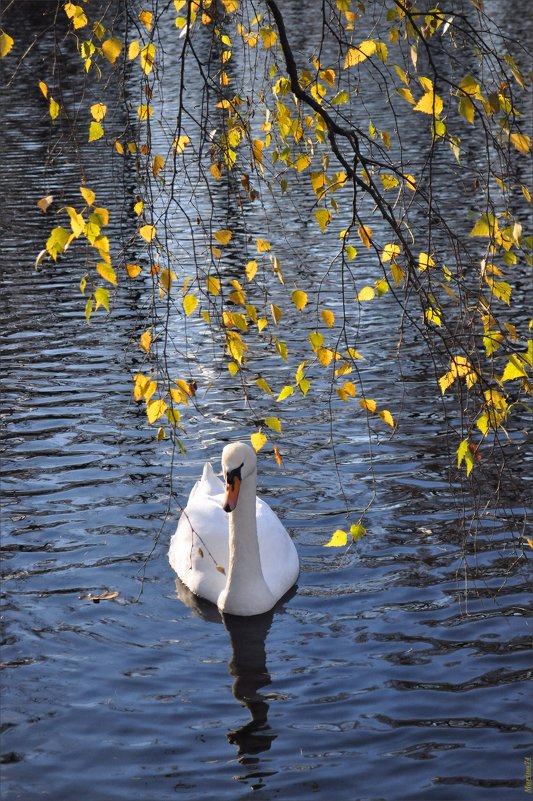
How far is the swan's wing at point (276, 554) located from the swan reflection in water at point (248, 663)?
16 centimetres

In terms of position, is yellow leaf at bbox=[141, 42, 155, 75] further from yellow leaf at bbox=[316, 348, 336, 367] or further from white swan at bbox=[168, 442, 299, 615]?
white swan at bbox=[168, 442, 299, 615]

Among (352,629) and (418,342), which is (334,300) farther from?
(352,629)

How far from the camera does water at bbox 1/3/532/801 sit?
7.41 metres

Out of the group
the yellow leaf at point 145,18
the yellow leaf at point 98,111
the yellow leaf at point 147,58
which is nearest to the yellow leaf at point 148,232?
the yellow leaf at point 98,111

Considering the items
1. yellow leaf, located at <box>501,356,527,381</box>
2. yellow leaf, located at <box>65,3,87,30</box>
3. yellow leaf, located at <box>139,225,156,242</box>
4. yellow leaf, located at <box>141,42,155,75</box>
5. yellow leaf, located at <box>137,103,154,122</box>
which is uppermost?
yellow leaf, located at <box>65,3,87,30</box>

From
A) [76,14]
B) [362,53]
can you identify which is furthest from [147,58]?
[362,53]

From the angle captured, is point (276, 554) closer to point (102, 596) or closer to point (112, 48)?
point (102, 596)

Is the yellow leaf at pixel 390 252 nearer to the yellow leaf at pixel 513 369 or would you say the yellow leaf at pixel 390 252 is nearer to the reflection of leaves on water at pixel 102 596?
the yellow leaf at pixel 513 369

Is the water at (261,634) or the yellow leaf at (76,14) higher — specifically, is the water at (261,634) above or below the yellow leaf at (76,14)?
below

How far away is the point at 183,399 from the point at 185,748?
119 inches

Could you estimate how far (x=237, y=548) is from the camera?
9.66 m

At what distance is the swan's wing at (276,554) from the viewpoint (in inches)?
389

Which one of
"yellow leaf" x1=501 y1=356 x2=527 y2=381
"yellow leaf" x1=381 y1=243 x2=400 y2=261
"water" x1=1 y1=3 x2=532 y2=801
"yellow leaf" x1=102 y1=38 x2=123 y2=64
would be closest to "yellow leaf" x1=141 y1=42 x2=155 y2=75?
"yellow leaf" x1=102 y1=38 x2=123 y2=64

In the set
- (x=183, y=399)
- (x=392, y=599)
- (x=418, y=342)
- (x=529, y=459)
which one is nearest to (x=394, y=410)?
(x=529, y=459)
